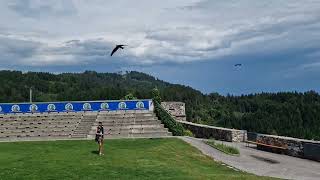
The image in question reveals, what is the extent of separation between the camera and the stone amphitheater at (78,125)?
Result: 148 ft

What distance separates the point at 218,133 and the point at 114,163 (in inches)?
870

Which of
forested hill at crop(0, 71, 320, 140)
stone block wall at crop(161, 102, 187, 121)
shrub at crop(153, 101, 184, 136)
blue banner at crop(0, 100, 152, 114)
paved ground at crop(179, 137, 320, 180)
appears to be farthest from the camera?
forested hill at crop(0, 71, 320, 140)

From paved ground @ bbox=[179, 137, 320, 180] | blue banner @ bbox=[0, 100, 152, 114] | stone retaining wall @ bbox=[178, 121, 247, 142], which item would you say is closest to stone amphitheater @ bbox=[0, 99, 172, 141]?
blue banner @ bbox=[0, 100, 152, 114]

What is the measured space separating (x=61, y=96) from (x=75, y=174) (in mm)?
150467

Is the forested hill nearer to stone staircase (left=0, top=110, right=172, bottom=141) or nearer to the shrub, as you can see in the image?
stone staircase (left=0, top=110, right=172, bottom=141)

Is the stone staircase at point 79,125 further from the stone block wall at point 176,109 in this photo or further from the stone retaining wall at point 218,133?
the stone block wall at point 176,109

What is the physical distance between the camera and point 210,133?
47.3 meters

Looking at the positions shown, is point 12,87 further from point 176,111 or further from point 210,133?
point 210,133

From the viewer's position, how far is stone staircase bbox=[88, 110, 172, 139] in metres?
44.5

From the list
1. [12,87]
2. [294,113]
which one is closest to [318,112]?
[294,113]

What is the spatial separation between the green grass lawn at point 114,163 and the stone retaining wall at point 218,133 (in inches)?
388

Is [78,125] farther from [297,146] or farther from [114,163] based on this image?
[114,163]

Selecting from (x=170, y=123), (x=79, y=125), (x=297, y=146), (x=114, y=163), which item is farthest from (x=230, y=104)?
(x=114, y=163)

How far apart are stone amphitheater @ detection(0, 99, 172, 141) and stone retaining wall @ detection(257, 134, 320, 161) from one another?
9843 mm
